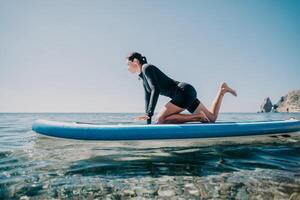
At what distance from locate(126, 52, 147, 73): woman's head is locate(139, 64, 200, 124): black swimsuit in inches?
12.1

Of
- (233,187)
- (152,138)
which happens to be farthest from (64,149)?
(233,187)

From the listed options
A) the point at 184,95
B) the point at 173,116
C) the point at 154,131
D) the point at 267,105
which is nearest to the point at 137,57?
the point at 184,95

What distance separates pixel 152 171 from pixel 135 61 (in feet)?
9.37

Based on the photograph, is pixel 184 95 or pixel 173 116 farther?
pixel 173 116

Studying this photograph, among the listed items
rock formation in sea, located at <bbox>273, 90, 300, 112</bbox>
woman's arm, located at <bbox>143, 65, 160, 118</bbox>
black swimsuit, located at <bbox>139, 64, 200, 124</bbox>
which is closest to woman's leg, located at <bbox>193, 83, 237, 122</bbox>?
black swimsuit, located at <bbox>139, 64, 200, 124</bbox>

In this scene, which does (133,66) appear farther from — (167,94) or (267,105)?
(267,105)

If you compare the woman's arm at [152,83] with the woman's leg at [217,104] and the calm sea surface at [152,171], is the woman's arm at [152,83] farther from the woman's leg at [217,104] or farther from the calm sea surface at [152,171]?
the woman's leg at [217,104]

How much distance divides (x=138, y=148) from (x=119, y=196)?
243 cm

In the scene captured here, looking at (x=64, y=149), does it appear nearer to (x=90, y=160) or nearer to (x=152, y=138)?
(x=90, y=160)

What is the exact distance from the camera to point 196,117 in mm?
5535

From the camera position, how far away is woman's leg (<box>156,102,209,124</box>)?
5.26 metres

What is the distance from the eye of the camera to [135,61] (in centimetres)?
530

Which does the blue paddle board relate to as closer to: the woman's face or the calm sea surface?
the calm sea surface

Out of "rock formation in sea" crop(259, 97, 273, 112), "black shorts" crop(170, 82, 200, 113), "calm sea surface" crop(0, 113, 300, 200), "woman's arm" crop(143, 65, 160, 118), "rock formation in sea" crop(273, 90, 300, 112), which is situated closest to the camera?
"calm sea surface" crop(0, 113, 300, 200)
